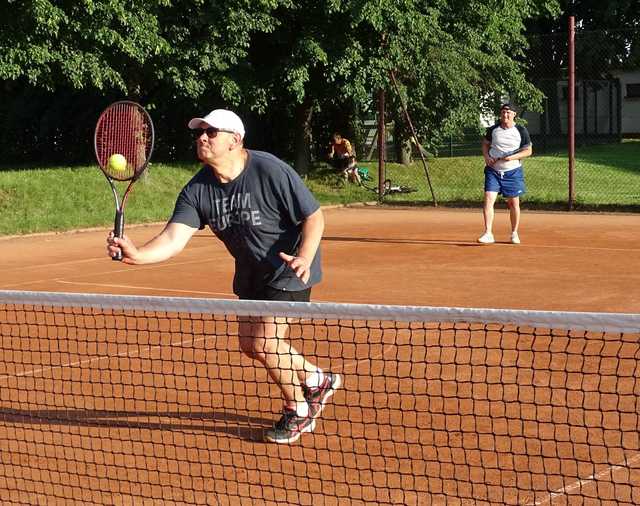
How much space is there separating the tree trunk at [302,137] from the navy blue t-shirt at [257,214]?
726 inches

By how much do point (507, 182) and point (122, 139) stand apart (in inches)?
266

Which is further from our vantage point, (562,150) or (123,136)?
(562,150)

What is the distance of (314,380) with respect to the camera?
19.9 ft

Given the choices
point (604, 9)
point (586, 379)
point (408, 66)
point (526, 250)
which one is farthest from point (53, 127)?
point (586, 379)

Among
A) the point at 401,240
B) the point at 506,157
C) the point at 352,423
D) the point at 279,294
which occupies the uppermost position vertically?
the point at 279,294

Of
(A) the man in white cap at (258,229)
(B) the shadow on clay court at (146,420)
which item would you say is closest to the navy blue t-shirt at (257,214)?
(A) the man in white cap at (258,229)

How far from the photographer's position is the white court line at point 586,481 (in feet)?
15.6

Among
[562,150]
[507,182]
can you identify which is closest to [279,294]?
[507,182]

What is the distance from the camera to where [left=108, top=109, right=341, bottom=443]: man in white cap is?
5.68 meters

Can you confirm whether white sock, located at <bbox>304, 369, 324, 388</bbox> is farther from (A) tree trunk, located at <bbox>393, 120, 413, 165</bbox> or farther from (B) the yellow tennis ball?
(A) tree trunk, located at <bbox>393, 120, 413, 165</bbox>

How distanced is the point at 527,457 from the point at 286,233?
1656 millimetres

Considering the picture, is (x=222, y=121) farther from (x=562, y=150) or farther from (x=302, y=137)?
(x=562, y=150)

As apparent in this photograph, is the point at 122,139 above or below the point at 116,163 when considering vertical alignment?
above

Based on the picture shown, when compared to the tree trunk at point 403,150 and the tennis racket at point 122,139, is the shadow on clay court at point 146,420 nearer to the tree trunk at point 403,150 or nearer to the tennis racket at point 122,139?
the tennis racket at point 122,139
